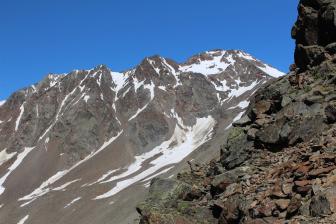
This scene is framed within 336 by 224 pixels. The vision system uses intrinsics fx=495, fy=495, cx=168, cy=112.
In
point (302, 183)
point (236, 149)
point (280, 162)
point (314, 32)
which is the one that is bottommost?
point (302, 183)

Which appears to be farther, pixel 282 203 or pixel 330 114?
pixel 330 114

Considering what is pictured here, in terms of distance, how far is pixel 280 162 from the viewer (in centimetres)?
2033

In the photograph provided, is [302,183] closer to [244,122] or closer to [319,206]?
[319,206]

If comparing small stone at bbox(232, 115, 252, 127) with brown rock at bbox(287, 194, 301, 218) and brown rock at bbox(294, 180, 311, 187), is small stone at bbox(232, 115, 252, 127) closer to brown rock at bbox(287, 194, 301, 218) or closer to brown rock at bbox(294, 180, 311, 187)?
brown rock at bbox(294, 180, 311, 187)

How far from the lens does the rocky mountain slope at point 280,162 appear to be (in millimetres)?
16719

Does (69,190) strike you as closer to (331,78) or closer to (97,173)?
(97,173)

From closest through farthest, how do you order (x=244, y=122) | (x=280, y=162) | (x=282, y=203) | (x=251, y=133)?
1. (x=282, y=203)
2. (x=280, y=162)
3. (x=251, y=133)
4. (x=244, y=122)

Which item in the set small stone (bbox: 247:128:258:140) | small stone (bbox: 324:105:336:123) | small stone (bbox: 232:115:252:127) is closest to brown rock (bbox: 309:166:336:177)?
small stone (bbox: 324:105:336:123)

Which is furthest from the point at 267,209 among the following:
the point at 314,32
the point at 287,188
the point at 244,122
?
the point at 314,32

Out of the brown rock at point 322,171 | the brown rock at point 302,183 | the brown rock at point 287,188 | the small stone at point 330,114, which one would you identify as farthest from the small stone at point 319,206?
the small stone at point 330,114

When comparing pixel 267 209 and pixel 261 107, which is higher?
pixel 261 107

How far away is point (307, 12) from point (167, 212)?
15.4 meters

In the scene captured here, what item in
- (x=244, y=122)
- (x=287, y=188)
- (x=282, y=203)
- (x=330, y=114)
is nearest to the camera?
(x=282, y=203)

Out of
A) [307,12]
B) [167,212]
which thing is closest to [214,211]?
[167,212]
